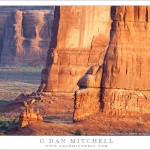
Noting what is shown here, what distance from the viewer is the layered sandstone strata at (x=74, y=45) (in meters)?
82.9

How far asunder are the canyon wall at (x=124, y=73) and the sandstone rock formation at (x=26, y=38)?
6677 centimetres

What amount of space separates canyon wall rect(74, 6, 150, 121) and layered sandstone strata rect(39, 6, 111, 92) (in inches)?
679

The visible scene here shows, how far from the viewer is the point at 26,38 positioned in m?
134

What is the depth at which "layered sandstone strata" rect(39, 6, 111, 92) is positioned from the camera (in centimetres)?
8294

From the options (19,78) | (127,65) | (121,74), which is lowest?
(19,78)

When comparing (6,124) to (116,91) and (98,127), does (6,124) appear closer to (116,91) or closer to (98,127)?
(116,91)

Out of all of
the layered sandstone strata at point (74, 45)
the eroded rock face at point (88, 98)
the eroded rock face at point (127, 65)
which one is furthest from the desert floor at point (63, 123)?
the layered sandstone strata at point (74, 45)

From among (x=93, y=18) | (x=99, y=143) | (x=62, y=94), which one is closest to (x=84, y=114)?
(x=99, y=143)

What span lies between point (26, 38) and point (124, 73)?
233 feet

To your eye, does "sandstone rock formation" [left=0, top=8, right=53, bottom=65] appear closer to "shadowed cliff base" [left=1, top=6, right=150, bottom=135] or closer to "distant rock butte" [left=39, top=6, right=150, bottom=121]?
"shadowed cliff base" [left=1, top=6, right=150, bottom=135]

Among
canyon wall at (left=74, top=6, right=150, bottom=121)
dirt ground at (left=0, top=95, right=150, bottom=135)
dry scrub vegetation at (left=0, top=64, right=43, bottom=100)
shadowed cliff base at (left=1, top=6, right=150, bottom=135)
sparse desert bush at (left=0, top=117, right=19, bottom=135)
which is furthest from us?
dry scrub vegetation at (left=0, top=64, right=43, bottom=100)

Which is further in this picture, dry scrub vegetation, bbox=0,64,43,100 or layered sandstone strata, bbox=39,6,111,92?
dry scrub vegetation, bbox=0,64,43,100

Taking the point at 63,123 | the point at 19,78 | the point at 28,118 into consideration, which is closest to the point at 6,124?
the point at 63,123

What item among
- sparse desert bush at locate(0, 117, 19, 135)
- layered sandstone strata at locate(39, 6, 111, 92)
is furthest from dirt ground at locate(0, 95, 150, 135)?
layered sandstone strata at locate(39, 6, 111, 92)
